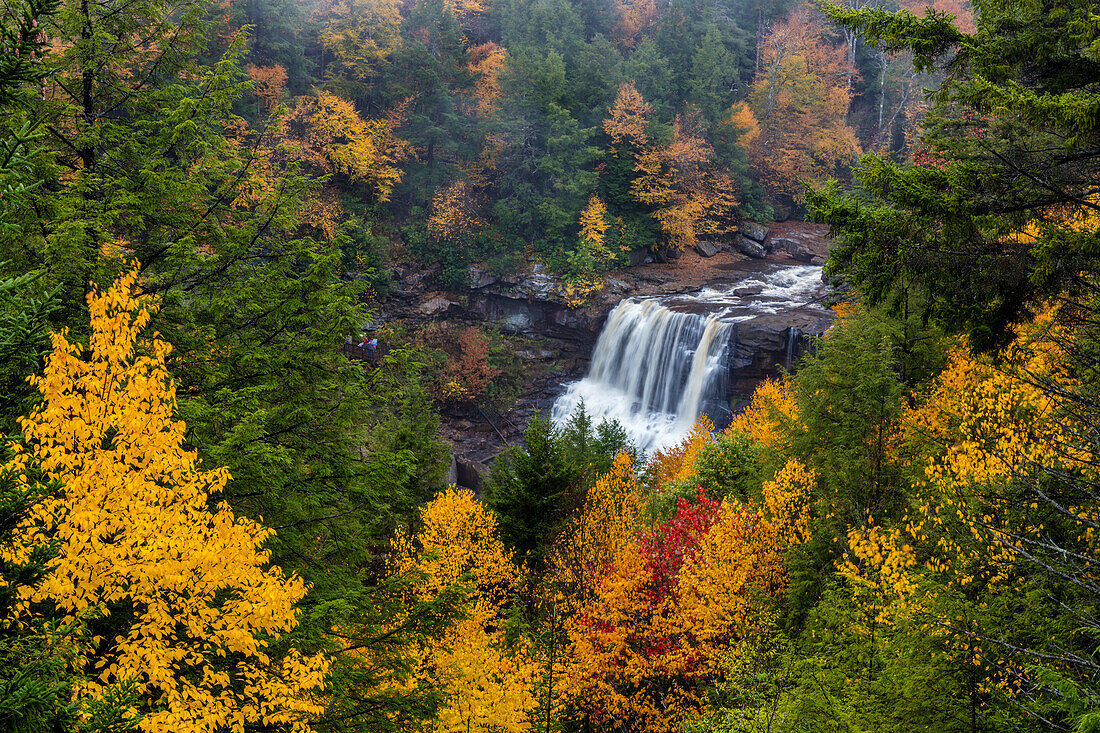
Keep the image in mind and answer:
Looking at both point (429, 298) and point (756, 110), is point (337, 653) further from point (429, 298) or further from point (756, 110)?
point (756, 110)

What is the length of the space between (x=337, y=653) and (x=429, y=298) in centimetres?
3317

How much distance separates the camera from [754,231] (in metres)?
42.3

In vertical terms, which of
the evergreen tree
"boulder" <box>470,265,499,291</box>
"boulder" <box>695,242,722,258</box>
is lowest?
"boulder" <box>470,265,499,291</box>

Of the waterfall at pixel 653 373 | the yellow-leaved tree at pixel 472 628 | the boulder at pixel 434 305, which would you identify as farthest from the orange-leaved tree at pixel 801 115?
the yellow-leaved tree at pixel 472 628

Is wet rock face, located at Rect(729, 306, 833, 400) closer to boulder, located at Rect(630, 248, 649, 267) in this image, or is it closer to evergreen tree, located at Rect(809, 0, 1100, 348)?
boulder, located at Rect(630, 248, 649, 267)

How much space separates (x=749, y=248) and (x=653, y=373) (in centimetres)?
1499

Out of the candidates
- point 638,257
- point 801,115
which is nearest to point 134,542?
point 638,257

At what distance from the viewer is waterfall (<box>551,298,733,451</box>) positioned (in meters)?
30.5

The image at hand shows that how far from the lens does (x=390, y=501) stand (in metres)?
9.71

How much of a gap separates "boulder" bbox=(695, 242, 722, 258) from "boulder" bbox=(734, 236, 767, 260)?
145cm

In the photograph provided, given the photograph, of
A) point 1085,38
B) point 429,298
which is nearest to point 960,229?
point 1085,38

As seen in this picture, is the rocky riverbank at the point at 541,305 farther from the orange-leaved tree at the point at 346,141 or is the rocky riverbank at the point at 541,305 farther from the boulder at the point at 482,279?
the orange-leaved tree at the point at 346,141

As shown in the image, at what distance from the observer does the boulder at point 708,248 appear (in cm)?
4112

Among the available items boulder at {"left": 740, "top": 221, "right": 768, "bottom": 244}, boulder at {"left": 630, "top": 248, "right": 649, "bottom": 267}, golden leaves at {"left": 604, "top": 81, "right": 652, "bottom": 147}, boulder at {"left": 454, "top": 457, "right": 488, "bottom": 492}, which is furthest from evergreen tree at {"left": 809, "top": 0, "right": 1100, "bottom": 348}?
boulder at {"left": 740, "top": 221, "right": 768, "bottom": 244}
